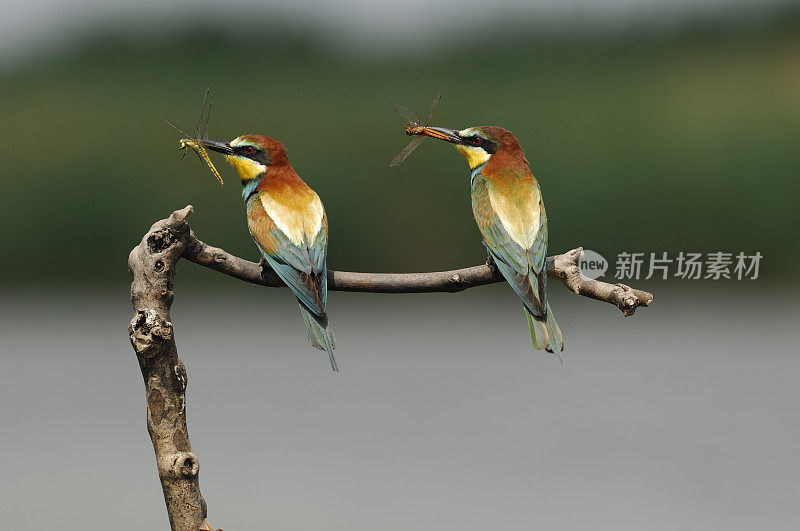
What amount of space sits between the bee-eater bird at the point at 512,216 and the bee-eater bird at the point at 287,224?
37cm

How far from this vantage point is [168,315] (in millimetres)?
1694

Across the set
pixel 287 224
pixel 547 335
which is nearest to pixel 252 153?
pixel 287 224

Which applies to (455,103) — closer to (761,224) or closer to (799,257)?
(761,224)

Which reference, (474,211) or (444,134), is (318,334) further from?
(444,134)

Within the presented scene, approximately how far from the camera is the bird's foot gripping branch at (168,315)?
5.49 feet

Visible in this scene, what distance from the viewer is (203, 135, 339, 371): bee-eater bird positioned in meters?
1.70

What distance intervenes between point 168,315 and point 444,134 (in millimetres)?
808

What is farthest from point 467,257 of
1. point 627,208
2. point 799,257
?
point 799,257

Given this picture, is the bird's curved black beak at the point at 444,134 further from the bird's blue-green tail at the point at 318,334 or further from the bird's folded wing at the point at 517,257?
the bird's blue-green tail at the point at 318,334

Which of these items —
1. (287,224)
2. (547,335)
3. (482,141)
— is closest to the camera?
(547,335)

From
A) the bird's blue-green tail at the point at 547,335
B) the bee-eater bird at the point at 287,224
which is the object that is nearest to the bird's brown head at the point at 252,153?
the bee-eater bird at the point at 287,224

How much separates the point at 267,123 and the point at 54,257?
1956 millimetres

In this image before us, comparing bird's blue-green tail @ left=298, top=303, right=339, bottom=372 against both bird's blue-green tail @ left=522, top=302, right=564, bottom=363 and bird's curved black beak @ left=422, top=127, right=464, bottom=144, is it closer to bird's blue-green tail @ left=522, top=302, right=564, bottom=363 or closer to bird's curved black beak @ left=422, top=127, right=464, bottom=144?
bird's blue-green tail @ left=522, top=302, right=564, bottom=363

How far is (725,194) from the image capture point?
4.62 meters
